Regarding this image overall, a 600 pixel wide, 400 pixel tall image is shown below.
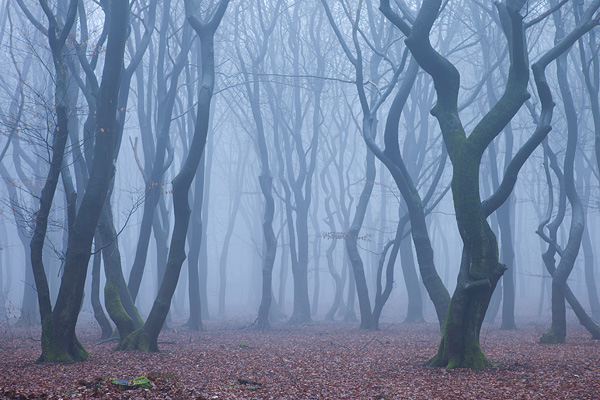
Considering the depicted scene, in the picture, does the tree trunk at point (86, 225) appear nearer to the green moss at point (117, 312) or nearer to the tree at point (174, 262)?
the tree at point (174, 262)

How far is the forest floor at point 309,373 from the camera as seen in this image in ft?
18.8

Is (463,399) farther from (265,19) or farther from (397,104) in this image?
(265,19)

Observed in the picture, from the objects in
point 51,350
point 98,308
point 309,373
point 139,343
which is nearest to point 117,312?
point 139,343

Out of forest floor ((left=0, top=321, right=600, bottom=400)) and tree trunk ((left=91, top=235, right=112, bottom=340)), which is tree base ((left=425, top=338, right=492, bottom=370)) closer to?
forest floor ((left=0, top=321, right=600, bottom=400))

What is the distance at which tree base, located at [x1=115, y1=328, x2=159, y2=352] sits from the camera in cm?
973

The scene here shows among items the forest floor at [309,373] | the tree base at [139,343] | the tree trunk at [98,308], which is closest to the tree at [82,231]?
the forest floor at [309,373]

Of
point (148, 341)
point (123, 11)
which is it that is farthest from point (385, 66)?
point (148, 341)

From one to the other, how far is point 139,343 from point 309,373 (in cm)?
412

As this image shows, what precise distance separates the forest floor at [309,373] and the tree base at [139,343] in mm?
281

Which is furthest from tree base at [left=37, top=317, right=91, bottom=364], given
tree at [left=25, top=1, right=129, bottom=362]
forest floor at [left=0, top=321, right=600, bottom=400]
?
forest floor at [left=0, top=321, right=600, bottom=400]

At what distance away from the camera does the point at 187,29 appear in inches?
654

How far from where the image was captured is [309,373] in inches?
296

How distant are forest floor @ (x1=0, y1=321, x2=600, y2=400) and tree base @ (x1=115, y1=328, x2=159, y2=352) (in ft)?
0.92

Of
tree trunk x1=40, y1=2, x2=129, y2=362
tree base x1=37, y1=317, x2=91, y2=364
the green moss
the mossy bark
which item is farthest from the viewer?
the green moss
